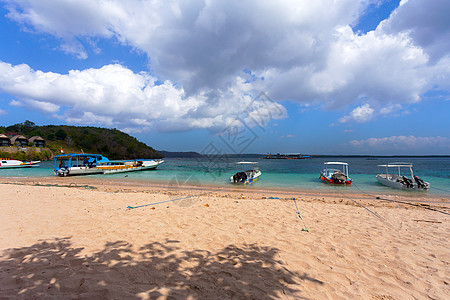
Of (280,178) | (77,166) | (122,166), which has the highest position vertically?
(77,166)

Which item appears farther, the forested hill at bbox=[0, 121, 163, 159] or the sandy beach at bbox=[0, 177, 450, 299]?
the forested hill at bbox=[0, 121, 163, 159]

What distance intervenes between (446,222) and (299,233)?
21.0 ft

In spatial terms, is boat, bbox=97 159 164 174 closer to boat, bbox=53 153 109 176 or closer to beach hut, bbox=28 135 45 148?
boat, bbox=53 153 109 176

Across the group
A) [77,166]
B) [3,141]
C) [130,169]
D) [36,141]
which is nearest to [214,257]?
[77,166]

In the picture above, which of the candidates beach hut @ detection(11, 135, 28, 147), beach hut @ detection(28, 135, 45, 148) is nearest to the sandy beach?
beach hut @ detection(11, 135, 28, 147)

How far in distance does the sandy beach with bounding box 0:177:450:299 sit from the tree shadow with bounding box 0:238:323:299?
2 centimetres

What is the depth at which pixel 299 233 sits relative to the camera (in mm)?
5551

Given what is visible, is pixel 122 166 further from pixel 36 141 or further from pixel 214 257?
pixel 36 141

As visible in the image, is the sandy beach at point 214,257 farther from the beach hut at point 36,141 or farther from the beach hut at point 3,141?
the beach hut at point 36,141

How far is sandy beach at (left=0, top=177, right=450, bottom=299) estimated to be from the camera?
2951 mm

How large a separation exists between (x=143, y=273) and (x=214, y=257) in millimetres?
1359

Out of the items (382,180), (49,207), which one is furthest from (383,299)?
(382,180)

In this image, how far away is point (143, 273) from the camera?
129 inches

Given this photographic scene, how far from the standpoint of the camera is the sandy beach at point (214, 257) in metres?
2.95
